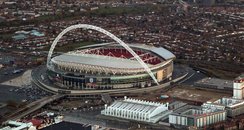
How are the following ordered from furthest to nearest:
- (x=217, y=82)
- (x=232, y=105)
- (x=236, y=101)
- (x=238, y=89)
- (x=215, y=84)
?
(x=217, y=82) < (x=215, y=84) < (x=238, y=89) < (x=236, y=101) < (x=232, y=105)

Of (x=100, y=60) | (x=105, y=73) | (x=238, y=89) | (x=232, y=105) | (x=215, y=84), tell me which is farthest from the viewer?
(x=100, y=60)

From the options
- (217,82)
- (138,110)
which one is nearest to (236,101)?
(217,82)

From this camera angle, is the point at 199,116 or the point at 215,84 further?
the point at 215,84

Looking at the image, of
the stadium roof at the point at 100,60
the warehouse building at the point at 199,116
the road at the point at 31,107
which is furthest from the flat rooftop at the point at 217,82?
the road at the point at 31,107

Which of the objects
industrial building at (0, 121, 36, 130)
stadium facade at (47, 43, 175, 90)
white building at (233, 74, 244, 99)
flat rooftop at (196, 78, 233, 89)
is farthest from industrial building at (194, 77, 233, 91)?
industrial building at (0, 121, 36, 130)

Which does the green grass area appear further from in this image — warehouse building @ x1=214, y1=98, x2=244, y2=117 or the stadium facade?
warehouse building @ x1=214, y1=98, x2=244, y2=117

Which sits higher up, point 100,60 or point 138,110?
point 100,60

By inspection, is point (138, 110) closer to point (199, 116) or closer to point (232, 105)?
point (199, 116)
